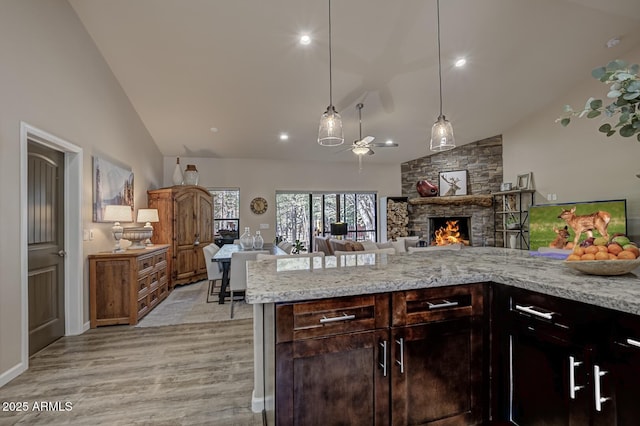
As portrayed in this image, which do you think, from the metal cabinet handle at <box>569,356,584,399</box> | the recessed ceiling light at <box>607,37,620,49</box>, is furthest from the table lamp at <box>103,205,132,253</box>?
the recessed ceiling light at <box>607,37,620,49</box>

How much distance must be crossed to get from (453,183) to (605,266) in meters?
6.53

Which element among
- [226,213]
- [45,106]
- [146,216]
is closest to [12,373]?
[45,106]

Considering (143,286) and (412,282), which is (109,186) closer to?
(143,286)

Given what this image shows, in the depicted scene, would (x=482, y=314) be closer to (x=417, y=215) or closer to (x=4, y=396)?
(x=4, y=396)

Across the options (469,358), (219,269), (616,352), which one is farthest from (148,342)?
(616,352)

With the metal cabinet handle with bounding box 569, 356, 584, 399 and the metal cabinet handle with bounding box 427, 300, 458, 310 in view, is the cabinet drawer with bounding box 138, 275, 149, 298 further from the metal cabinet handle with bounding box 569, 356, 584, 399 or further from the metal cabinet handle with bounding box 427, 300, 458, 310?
the metal cabinet handle with bounding box 569, 356, 584, 399

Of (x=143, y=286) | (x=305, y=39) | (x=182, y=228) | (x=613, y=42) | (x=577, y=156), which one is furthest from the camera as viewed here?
(x=182, y=228)

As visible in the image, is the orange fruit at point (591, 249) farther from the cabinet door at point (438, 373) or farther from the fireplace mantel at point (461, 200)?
the fireplace mantel at point (461, 200)

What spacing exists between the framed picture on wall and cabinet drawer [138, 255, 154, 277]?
0.72 meters

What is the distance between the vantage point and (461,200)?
23.4ft

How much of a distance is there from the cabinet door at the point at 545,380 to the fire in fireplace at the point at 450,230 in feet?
21.0

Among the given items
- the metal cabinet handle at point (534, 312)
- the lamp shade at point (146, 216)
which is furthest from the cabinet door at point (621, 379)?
the lamp shade at point (146, 216)

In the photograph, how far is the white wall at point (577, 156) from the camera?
457 centimetres

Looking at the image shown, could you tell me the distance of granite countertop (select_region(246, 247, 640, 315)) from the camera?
1.16 metres
